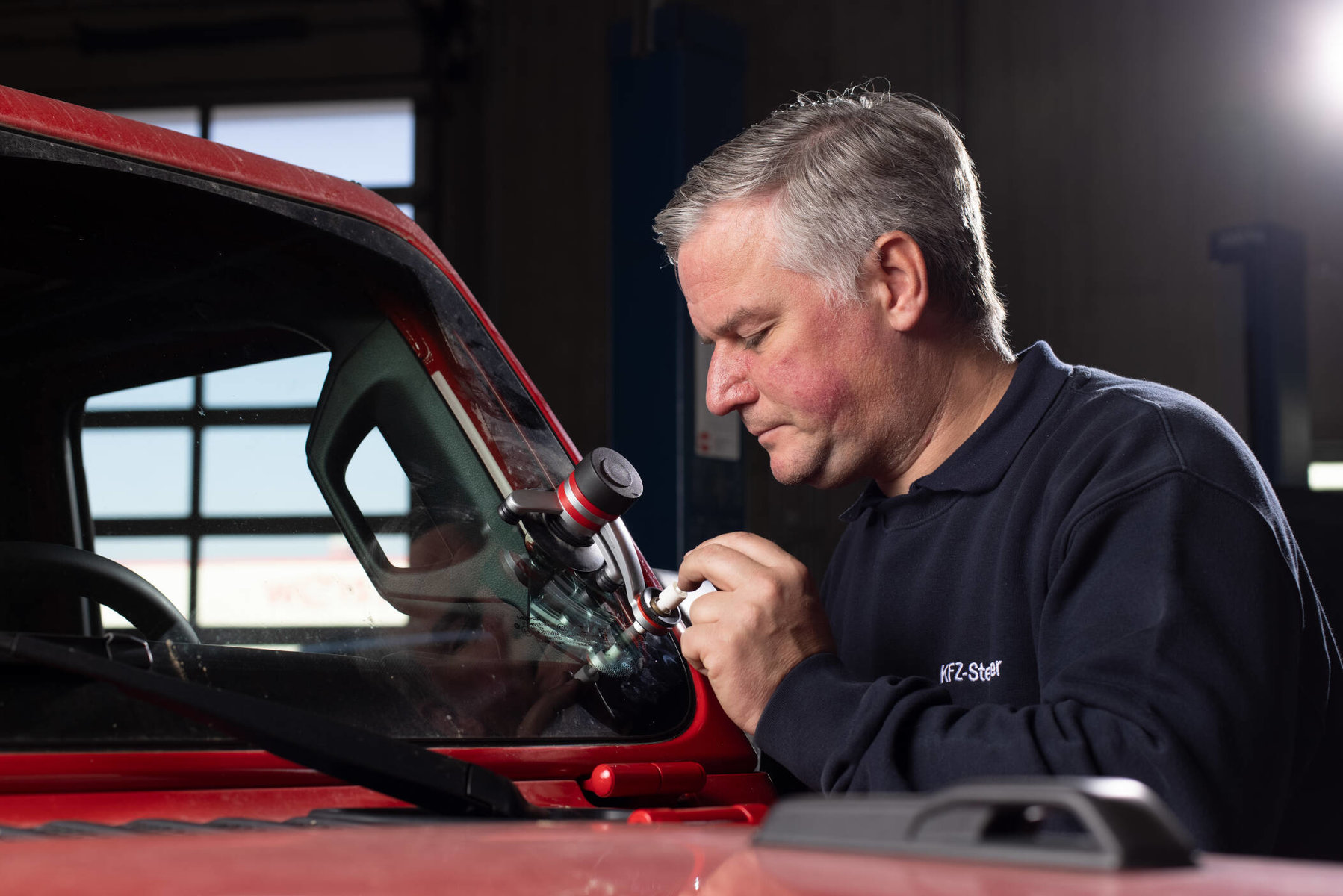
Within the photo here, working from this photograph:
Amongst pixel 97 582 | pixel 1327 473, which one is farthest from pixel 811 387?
→ pixel 1327 473

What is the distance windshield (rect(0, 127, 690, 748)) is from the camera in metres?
1.06

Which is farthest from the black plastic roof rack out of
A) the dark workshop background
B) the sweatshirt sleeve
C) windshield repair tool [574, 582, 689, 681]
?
the dark workshop background

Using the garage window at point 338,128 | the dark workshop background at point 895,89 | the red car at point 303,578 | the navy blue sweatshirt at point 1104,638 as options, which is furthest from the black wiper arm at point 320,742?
the garage window at point 338,128

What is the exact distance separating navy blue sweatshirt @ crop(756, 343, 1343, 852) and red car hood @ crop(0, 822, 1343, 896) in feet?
1.66

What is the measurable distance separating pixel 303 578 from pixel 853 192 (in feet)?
2.74

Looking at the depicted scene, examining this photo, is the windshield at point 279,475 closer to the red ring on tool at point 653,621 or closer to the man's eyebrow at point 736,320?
the red ring on tool at point 653,621

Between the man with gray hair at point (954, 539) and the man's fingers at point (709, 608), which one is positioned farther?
the man's fingers at point (709, 608)

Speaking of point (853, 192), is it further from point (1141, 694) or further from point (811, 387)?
point (1141, 694)

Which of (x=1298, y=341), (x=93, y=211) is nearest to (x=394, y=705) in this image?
(x=93, y=211)

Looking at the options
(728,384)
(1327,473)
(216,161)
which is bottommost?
(1327,473)

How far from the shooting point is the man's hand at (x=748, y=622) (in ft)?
4.22

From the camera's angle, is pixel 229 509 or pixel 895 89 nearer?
pixel 229 509

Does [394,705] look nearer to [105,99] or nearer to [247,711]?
[247,711]

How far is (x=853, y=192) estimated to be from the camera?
1.59 meters
